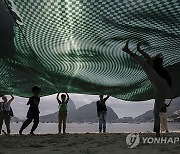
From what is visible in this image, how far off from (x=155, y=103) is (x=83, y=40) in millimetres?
2153

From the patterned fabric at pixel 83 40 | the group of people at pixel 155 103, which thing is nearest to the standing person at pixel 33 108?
the group of people at pixel 155 103

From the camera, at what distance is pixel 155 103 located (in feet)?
16.0

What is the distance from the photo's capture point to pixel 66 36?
600 cm

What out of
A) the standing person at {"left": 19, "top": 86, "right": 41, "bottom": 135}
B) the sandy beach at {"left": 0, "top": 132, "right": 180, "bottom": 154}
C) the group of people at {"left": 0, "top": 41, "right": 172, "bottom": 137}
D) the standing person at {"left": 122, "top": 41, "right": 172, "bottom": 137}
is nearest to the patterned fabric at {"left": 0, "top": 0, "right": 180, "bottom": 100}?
the group of people at {"left": 0, "top": 41, "right": 172, "bottom": 137}

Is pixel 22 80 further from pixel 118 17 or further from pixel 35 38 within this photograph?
pixel 118 17

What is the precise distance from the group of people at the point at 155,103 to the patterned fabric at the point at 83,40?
52cm

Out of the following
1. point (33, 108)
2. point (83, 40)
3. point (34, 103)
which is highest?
point (83, 40)

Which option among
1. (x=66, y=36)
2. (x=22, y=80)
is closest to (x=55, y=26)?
(x=66, y=36)

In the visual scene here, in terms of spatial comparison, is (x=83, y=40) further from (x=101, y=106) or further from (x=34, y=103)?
(x=101, y=106)

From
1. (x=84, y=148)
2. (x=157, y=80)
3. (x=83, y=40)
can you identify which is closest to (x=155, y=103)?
(x=157, y=80)

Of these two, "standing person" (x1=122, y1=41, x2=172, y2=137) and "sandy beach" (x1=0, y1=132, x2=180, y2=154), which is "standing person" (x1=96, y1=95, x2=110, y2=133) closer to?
"sandy beach" (x1=0, y1=132, x2=180, y2=154)

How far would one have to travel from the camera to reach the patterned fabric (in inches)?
196

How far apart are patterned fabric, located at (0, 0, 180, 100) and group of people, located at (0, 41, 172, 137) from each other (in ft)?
1.72

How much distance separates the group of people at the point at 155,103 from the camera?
4.77 meters
